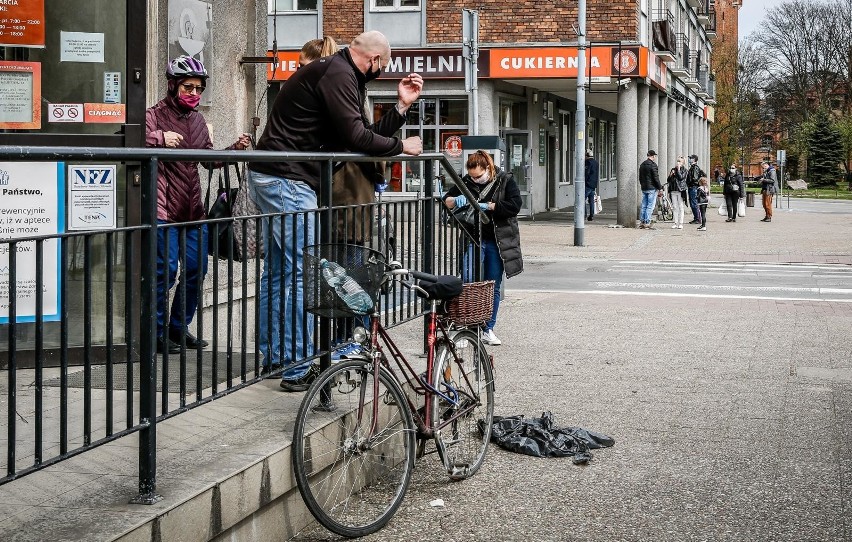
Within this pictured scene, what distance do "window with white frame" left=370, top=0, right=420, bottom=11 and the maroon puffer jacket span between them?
951 inches

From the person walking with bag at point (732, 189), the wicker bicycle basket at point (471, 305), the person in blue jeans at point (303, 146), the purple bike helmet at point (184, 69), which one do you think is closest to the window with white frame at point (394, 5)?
the person walking with bag at point (732, 189)

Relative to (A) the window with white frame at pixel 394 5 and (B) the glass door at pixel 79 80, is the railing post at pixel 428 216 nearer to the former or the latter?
(B) the glass door at pixel 79 80

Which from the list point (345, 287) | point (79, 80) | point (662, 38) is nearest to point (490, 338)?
point (79, 80)

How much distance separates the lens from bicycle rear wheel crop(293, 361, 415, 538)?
15.8 feet

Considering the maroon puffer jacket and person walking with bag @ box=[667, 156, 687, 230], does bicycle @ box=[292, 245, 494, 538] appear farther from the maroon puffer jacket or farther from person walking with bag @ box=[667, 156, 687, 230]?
person walking with bag @ box=[667, 156, 687, 230]

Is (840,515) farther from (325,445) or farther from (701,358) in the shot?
(701,358)

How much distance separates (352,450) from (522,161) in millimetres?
29219

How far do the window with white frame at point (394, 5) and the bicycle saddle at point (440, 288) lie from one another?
26227mm

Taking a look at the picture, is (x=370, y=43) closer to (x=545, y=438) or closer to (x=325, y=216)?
(x=325, y=216)

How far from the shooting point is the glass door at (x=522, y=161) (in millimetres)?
33219

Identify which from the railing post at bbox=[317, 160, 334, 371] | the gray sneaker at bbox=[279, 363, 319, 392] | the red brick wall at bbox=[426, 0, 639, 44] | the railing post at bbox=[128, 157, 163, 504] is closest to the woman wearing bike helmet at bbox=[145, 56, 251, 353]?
the railing post at bbox=[317, 160, 334, 371]

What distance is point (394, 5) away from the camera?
31.3 meters

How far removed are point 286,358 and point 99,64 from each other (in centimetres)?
273

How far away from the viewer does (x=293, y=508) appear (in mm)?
5055
